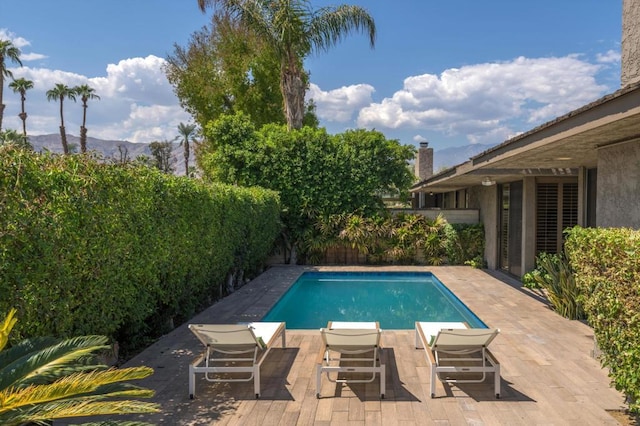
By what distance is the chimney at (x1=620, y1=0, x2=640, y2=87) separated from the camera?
665cm

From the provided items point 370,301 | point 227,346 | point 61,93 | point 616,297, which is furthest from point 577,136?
point 61,93

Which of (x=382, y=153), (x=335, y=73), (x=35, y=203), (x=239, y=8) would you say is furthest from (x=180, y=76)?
(x=35, y=203)

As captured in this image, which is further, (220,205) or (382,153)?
(382,153)

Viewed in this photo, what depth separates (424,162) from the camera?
29.7 m

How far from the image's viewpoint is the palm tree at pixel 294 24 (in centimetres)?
1705

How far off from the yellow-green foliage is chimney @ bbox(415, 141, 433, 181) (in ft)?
81.0

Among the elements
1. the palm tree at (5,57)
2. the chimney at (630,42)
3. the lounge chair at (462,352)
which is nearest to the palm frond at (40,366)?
the lounge chair at (462,352)

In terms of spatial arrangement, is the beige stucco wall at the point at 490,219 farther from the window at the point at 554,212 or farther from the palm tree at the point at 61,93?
the palm tree at the point at 61,93

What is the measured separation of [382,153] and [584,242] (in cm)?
1204

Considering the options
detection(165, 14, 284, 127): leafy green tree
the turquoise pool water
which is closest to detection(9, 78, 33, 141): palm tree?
detection(165, 14, 284, 127): leafy green tree

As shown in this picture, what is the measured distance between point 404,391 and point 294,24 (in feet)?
51.4

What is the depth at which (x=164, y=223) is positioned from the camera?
22.9ft

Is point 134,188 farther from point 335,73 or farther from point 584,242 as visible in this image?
point 335,73

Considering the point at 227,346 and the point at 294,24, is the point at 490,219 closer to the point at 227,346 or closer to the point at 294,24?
the point at 294,24
